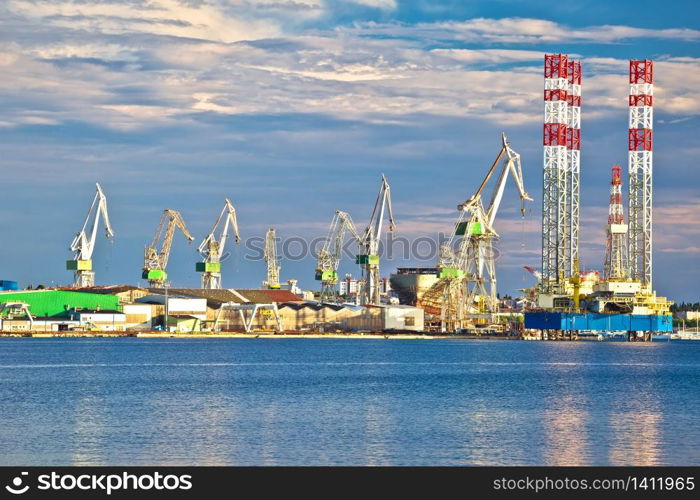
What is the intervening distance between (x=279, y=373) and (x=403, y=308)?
104m

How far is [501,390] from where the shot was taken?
67.9 m

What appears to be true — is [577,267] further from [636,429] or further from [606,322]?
[636,429]

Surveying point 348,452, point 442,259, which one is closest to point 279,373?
point 348,452

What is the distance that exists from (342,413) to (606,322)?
101384mm

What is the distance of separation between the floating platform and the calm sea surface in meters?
50.2

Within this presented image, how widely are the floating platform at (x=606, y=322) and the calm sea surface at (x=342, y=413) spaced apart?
50212 millimetres

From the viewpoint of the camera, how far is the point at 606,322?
485 feet

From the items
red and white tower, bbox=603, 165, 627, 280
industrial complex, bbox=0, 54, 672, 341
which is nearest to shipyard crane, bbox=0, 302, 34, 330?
industrial complex, bbox=0, 54, 672, 341

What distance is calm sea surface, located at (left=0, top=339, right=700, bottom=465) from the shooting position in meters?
38.8

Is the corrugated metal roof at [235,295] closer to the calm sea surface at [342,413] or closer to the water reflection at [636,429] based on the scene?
the calm sea surface at [342,413]

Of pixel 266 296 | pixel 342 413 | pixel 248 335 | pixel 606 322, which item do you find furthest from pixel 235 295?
pixel 342 413

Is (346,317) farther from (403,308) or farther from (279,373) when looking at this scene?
(279,373)

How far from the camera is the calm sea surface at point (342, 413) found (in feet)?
127

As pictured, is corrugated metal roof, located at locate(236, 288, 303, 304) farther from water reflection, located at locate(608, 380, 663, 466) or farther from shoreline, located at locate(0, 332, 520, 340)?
water reflection, located at locate(608, 380, 663, 466)
